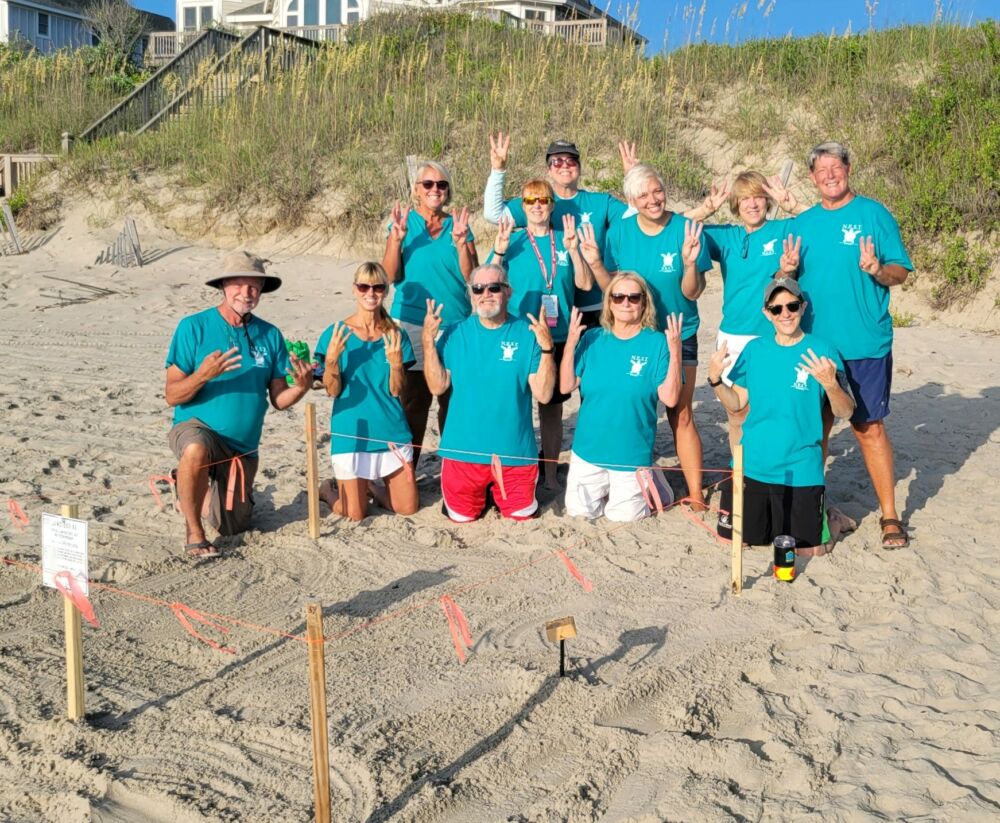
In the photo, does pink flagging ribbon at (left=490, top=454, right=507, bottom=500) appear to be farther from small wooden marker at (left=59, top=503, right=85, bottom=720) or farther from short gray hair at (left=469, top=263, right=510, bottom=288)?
small wooden marker at (left=59, top=503, right=85, bottom=720)

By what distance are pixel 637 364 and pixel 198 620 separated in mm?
2726

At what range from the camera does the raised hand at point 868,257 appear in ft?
17.6

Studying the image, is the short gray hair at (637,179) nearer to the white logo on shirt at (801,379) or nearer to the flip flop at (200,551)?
the white logo on shirt at (801,379)

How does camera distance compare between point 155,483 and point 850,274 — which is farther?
point 155,483

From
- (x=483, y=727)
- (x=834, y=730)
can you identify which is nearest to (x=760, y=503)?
(x=834, y=730)

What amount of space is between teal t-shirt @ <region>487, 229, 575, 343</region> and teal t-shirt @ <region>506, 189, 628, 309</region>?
135mm

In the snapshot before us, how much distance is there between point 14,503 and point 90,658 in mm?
1654

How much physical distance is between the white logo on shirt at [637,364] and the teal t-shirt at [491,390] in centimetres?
53

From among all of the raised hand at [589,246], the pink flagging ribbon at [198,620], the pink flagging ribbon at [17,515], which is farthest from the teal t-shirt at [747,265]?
the pink flagging ribbon at [17,515]

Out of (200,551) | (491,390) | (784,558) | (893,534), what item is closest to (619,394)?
(491,390)

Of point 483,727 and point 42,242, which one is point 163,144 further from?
point 483,727

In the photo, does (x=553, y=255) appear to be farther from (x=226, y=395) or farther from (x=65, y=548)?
(x=65, y=548)

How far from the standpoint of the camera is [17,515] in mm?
5992

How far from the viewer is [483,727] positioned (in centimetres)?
394
